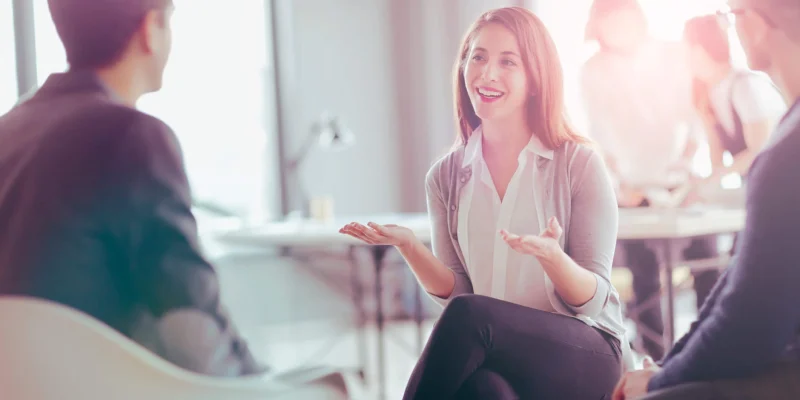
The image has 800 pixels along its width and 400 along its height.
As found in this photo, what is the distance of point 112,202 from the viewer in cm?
99

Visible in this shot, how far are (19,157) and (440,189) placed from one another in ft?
2.06

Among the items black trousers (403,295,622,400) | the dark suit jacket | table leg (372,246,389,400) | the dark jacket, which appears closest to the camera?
the dark jacket

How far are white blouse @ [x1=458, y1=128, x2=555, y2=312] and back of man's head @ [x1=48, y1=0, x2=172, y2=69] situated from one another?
52 centimetres

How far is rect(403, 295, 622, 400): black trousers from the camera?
88 centimetres

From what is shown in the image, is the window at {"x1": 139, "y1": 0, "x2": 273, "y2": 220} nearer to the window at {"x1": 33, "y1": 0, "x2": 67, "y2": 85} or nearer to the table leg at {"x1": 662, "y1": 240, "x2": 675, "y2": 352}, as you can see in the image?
the window at {"x1": 33, "y1": 0, "x2": 67, "y2": 85}

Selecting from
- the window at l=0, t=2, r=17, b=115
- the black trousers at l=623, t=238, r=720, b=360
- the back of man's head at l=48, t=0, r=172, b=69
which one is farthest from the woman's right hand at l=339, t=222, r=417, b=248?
the window at l=0, t=2, r=17, b=115

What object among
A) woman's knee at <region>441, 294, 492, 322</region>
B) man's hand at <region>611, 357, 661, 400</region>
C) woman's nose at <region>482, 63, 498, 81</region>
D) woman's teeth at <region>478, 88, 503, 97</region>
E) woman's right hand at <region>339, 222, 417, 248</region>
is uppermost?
woman's nose at <region>482, 63, 498, 81</region>

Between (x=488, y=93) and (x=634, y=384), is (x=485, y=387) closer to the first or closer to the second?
(x=634, y=384)

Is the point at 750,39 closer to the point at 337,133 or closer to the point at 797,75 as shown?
the point at 797,75

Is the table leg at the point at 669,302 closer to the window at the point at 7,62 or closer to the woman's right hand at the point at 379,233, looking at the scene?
the woman's right hand at the point at 379,233

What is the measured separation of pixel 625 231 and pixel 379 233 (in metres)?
0.34

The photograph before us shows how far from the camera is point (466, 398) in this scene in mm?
888

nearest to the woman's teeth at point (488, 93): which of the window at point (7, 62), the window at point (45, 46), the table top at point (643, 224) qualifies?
the table top at point (643, 224)

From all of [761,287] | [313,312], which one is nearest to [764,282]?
[761,287]
